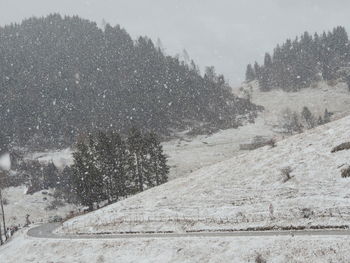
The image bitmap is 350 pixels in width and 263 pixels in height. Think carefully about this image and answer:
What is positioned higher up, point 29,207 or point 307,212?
point 307,212

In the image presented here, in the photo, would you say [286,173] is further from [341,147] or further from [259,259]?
[259,259]

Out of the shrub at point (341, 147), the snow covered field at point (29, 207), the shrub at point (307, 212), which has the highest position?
the shrub at point (341, 147)

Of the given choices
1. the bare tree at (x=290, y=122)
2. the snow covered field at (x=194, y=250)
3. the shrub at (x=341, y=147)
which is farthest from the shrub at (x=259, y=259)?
the bare tree at (x=290, y=122)

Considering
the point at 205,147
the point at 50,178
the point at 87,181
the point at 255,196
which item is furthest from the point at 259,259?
the point at 205,147

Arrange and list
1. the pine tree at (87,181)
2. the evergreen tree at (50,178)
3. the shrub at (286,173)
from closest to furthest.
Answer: the shrub at (286,173) < the pine tree at (87,181) < the evergreen tree at (50,178)

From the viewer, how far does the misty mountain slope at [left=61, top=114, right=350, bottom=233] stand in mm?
32406

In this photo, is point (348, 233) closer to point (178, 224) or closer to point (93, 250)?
point (178, 224)

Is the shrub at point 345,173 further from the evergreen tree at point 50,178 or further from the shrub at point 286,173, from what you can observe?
the evergreen tree at point 50,178

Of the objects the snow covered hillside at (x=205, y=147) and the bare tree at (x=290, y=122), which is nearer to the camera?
the snow covered hillside at (x=205, y=147)

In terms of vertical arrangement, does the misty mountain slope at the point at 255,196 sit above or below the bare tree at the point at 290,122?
below

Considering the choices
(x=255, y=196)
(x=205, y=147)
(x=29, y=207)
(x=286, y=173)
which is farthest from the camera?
(x=205, y=147)

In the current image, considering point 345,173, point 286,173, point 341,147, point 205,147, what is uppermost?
point 205,147

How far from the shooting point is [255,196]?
39406 mm

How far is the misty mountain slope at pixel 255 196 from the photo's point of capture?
106 ft
